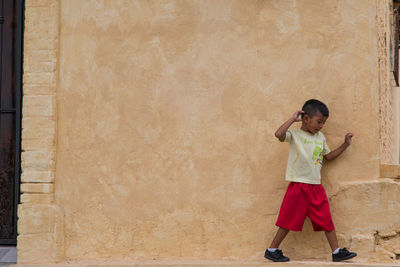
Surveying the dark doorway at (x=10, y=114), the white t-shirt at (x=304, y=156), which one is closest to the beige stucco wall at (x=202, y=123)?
the white t-shirt at (x=304, y=156)

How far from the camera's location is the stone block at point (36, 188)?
205 inches

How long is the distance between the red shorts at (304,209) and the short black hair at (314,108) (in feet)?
1.82

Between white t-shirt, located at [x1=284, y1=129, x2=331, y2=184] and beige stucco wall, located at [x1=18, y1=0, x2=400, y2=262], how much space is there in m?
0.19

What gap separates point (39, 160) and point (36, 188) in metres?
0.24

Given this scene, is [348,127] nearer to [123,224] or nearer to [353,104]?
[353,104]

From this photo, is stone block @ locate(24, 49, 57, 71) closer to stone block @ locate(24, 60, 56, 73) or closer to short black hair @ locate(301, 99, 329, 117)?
stone block @ locate(24, 60, 56, 73)

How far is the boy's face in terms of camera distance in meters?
4.74

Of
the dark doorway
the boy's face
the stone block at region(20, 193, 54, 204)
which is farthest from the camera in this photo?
the dark doorway

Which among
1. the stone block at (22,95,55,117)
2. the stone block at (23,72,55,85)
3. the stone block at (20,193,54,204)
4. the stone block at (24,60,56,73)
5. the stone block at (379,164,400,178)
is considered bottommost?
the stone block at (20,193,54,204)

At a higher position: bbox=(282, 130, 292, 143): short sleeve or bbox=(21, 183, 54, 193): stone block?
bbox=(282, 130, 292, 143): short sleeve

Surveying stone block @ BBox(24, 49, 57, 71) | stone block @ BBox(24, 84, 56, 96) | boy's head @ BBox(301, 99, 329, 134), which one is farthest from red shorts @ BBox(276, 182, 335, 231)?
stone block @ BBox(24, 49, 57, 71)

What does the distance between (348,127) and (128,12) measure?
6.78ft

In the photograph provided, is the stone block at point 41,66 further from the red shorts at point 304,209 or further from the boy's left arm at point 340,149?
the boy's left arm at point 340,149

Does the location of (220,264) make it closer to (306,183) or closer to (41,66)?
(306,183)
